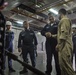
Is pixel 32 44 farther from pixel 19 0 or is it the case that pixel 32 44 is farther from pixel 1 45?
pixel 1 45

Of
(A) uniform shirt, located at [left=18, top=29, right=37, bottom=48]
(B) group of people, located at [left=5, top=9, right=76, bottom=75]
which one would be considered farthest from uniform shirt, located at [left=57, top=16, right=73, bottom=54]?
(A) uniform shirt, located at [left=18, top=29, right=37, bottom=48]

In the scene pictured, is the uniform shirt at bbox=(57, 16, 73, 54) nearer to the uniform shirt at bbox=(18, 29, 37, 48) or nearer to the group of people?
the group of people

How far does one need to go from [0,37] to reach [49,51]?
248 centimetres

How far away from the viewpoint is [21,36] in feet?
13.6

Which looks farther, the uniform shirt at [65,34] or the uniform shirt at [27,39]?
the uniform shirt at [27,39]

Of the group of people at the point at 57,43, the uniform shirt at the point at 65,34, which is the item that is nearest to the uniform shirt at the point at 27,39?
the group of people at the point at 57,43

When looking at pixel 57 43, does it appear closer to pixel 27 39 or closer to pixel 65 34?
pixel 65 34

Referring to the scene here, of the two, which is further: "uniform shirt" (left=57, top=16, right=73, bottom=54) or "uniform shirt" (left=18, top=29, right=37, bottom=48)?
"uniform shirt" (left=18, top=29, right=37, bottom=48)

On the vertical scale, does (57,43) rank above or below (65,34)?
below

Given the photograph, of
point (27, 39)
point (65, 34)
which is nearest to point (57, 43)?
point (65, 34)

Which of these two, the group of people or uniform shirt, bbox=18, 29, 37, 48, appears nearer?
the group of people

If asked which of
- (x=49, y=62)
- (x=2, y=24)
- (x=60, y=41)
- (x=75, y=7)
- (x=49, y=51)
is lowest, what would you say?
(x=49, y=62)

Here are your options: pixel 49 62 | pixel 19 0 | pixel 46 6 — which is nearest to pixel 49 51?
pixel 49 62

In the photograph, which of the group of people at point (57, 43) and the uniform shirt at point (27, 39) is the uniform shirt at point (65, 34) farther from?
the uniform shirt at point (27, 39)
